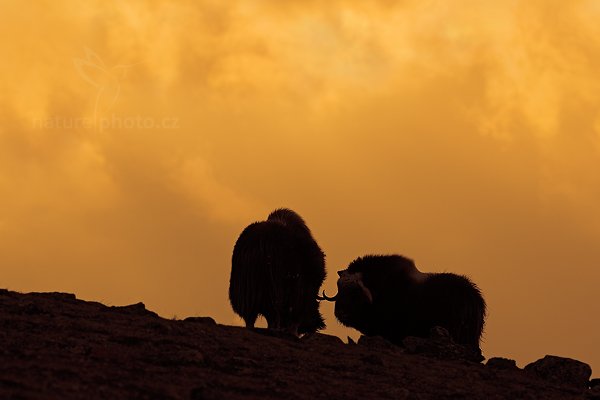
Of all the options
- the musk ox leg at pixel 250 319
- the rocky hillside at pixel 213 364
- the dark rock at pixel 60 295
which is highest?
the musk ox leg at pixel 250 319

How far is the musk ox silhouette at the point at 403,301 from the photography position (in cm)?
1978

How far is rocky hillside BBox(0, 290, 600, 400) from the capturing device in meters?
9.73

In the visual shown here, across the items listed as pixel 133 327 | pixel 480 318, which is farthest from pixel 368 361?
pixel 480 318

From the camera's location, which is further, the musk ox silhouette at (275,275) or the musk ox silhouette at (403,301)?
the musk ox silhouette at (403,301)

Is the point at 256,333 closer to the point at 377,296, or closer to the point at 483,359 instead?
the point at 483,359

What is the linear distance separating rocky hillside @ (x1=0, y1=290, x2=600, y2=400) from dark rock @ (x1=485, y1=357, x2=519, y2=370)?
0.8 inches

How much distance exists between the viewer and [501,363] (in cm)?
1569

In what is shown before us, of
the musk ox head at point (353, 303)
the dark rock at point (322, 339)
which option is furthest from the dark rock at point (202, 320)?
the musk ox head at point (353, 303)

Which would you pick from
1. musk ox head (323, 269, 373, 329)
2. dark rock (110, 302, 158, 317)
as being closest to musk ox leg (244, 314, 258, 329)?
musk ox head (323, 269, 373, 329)

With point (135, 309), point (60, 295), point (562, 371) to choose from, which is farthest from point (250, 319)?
point (562, 371)

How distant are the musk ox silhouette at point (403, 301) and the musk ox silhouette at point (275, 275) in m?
1.49

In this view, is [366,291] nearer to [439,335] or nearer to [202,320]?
[439,335]

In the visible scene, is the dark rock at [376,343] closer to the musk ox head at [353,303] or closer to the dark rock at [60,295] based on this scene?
the musk ox head at [353,303]

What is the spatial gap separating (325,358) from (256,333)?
1.71 meters
